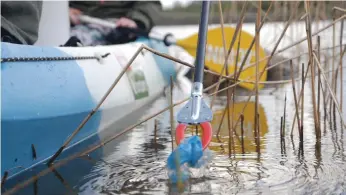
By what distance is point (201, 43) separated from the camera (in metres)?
1.70

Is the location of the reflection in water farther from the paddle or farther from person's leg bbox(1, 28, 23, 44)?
the paddle

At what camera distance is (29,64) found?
2.13 m

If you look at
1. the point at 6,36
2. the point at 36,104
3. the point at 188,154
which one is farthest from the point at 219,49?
the point at 188,154

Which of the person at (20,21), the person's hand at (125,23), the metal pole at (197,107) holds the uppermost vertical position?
the person's hand at (125,23)

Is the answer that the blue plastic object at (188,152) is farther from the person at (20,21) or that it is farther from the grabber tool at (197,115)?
the person at (20,21)

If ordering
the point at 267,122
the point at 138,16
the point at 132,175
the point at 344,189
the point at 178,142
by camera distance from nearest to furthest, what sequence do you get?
the point at 178,142 < the point at 344,189 < the point at 132,175 < the point at 267,122 < the point at 138,16

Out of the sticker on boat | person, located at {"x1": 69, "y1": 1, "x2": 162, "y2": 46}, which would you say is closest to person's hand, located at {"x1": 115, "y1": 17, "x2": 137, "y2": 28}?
person, located at {"x1": 69, "y1": 1, "x2": 162, "y2": 46}

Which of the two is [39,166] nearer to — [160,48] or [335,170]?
[335,170]

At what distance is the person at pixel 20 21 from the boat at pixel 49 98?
0.17 meters

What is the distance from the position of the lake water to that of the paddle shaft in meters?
0.34

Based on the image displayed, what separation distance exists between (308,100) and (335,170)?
196cm

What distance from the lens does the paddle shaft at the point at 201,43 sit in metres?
1.66

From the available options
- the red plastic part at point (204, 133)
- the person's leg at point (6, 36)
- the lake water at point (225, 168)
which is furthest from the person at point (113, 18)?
the red plastic part at point (204, 133)

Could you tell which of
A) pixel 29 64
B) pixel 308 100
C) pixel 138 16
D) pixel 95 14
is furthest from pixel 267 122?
pixel 95 14
